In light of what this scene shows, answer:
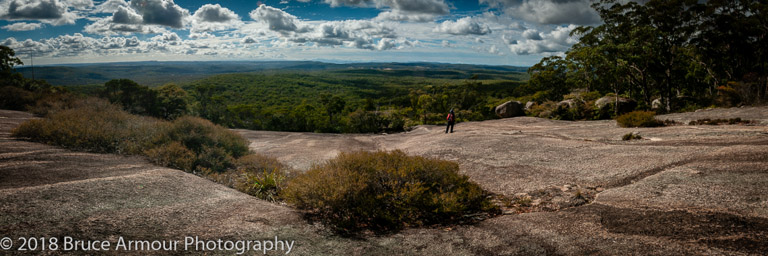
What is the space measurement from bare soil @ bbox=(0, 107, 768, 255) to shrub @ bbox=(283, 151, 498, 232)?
425 millimetres

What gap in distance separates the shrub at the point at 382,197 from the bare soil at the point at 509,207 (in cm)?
43

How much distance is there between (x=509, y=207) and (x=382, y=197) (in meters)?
3.06

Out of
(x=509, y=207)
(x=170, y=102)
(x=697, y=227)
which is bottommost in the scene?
(x=509, y=207)

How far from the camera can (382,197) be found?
6.32 m

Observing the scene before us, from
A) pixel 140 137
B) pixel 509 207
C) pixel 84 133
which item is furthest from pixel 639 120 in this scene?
pixel 84 133

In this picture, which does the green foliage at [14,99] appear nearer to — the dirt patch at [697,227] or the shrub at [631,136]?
the dirt patch at [697,227]

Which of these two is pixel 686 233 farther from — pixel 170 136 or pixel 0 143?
pixel 0 143

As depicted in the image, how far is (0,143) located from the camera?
8.10 metres

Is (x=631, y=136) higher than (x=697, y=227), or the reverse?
(x=631, y=136)

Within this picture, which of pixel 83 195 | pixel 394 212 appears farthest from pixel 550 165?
pixel 83 195

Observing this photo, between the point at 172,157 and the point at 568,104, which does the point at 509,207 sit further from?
the point at 568,104

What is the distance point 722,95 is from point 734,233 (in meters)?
24.7

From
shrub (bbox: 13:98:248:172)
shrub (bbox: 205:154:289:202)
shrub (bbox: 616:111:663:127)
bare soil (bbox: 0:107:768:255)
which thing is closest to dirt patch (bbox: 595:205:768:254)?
bare soil (bbox: 0:107:768:255)

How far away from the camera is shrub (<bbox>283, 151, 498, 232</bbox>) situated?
19.5ft
